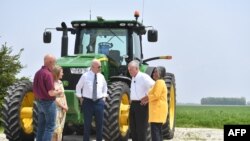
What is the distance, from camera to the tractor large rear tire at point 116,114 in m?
10.6

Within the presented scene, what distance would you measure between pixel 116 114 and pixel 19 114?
6.81 ft

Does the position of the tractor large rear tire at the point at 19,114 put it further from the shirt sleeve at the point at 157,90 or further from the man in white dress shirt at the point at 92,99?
the shirt sleeve at the point at 157,90

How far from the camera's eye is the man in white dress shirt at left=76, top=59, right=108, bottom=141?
10.0m

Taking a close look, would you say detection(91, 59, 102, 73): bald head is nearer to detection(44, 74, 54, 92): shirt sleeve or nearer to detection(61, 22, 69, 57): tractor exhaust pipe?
detection(44, 74, 54, 92): shirt sleeve

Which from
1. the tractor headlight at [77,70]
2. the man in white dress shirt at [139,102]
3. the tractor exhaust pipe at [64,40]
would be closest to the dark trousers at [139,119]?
the man in white dress shirt at [139,102]

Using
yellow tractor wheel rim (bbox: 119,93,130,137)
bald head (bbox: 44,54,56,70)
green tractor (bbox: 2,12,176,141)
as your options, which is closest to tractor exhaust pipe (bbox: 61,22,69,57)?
green tractor (bbox: 2,12,176,141)

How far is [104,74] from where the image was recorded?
12.0m

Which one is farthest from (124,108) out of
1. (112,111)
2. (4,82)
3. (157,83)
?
(4,82)

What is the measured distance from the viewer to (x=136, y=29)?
41.7 ft

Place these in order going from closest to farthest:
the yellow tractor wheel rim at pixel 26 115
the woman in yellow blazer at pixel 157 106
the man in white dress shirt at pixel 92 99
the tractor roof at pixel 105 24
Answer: the woman in yellow blazer at pixel 157 106 → the man in white dress shirt at pixel 92 99 → the yellow tractor wheel rim at pixel 26 115 → the tractor roof at pixel 105 24

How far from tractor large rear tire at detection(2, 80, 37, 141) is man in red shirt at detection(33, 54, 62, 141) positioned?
7.08 feet

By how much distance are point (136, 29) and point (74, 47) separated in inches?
59.8

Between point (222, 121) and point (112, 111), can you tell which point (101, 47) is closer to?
point (112, 111)

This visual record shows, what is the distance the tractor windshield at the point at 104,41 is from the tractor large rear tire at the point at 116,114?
1395mm
